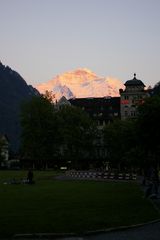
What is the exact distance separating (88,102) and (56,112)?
34513 mm

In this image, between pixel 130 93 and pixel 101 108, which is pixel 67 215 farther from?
pixel 101 108

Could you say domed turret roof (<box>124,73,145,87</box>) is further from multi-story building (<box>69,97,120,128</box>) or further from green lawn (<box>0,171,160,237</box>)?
green lawn (<box>0,171,160,237</box>)

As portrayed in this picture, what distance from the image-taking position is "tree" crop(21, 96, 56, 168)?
138 meters

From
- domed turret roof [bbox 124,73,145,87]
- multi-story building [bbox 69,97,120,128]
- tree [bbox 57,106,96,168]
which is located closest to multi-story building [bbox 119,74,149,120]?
domed turret roof [bbox 124,73,145,87]

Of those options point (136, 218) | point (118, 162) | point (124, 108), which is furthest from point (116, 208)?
point (124, 108)

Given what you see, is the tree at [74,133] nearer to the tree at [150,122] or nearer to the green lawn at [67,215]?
the tree at [150,122]

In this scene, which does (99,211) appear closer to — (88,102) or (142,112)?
(142,112)

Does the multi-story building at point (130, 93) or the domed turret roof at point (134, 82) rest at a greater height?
the domed turret roof at point (134, 82)

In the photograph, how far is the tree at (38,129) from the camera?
451 feet

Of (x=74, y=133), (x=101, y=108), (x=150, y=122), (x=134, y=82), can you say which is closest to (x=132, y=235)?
(x=150, y=122)

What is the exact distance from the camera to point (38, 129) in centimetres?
13812

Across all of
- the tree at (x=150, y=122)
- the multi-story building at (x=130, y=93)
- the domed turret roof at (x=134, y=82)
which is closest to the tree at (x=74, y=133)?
the multi-story building at (x=130, y=93)

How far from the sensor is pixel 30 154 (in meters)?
141

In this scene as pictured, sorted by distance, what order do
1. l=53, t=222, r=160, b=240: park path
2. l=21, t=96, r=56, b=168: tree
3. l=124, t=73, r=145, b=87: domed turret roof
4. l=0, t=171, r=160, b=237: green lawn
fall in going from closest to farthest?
1. l=53, t=222, r=160, b=240: park path
2. l=0, t=171, r=160, b=237: green lawn
3. l=21, t=96, r=56, b=168: tree
4. l=124, t=73, r=145, b=87: domed turret roof
